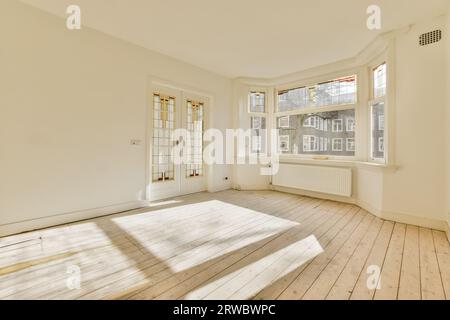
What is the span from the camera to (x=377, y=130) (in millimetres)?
3881

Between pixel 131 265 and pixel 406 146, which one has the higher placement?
pixel 406 146

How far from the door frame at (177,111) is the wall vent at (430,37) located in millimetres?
3822

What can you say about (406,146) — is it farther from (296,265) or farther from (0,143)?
(0,143)

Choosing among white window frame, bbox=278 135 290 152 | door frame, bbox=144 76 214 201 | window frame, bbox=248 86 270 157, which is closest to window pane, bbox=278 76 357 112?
window frame, bbox=248 86 270 157

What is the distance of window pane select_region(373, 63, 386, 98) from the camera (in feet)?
12.2

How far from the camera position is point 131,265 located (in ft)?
6.59

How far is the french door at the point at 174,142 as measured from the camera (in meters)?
4.30

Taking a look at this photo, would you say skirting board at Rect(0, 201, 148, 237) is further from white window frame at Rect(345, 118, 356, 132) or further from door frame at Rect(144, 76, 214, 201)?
white window frame at Rect(345, 118, 356, 132)

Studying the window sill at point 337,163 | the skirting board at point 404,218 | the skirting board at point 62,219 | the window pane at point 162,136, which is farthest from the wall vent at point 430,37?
the skirting board at point 62,219

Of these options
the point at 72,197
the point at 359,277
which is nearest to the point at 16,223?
the point at 72,197

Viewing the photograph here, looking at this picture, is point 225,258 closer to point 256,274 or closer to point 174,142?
point 256,274

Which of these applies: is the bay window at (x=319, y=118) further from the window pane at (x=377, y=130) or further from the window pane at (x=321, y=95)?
the window pane at (x=377, y=130)

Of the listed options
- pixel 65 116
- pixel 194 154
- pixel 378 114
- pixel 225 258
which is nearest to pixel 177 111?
pixel 194 154
